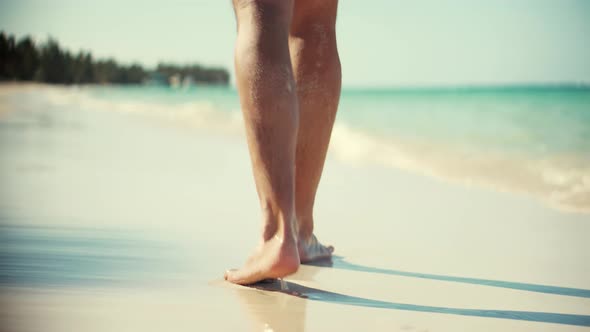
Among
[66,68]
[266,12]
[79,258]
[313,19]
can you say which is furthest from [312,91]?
[66,68]

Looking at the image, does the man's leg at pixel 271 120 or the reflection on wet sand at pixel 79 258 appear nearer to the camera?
the man's leg at pixel 271 120

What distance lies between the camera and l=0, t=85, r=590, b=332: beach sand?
1233mm

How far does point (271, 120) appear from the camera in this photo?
1.33 meters

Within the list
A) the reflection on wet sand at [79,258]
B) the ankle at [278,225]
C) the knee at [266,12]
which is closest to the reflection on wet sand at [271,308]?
the ankle at [278,225]

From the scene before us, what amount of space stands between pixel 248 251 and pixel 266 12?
0.73 metres

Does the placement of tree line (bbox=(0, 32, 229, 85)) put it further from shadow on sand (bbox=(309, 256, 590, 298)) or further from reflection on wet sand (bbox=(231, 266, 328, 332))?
reflection on wet sand (bbox=(231, 266, 328, 332))

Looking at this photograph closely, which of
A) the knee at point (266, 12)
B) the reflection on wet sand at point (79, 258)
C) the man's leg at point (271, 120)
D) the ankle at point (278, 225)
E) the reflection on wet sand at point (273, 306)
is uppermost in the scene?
the knee at point (266, 12)

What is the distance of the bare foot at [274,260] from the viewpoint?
132 centimetres

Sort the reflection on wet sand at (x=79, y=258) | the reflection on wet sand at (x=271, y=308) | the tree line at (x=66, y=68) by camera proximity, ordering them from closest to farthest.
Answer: the reflection on wet sand at (x=271, y=308)
the reflection on wet sand at (x=79, y=258)
the tree line at (x=66, y=68)

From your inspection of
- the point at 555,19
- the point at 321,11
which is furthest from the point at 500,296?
the point at 555,19

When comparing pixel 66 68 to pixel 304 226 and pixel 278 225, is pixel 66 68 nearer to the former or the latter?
pixel 304 226

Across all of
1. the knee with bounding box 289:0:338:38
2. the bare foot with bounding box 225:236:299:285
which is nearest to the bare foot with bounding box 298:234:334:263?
the bare foot with bounding box 225:236:299:285

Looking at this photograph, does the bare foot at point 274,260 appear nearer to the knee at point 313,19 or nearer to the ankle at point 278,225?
the ankle at point 278,225

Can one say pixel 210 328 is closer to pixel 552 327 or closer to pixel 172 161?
pixel 552 327
